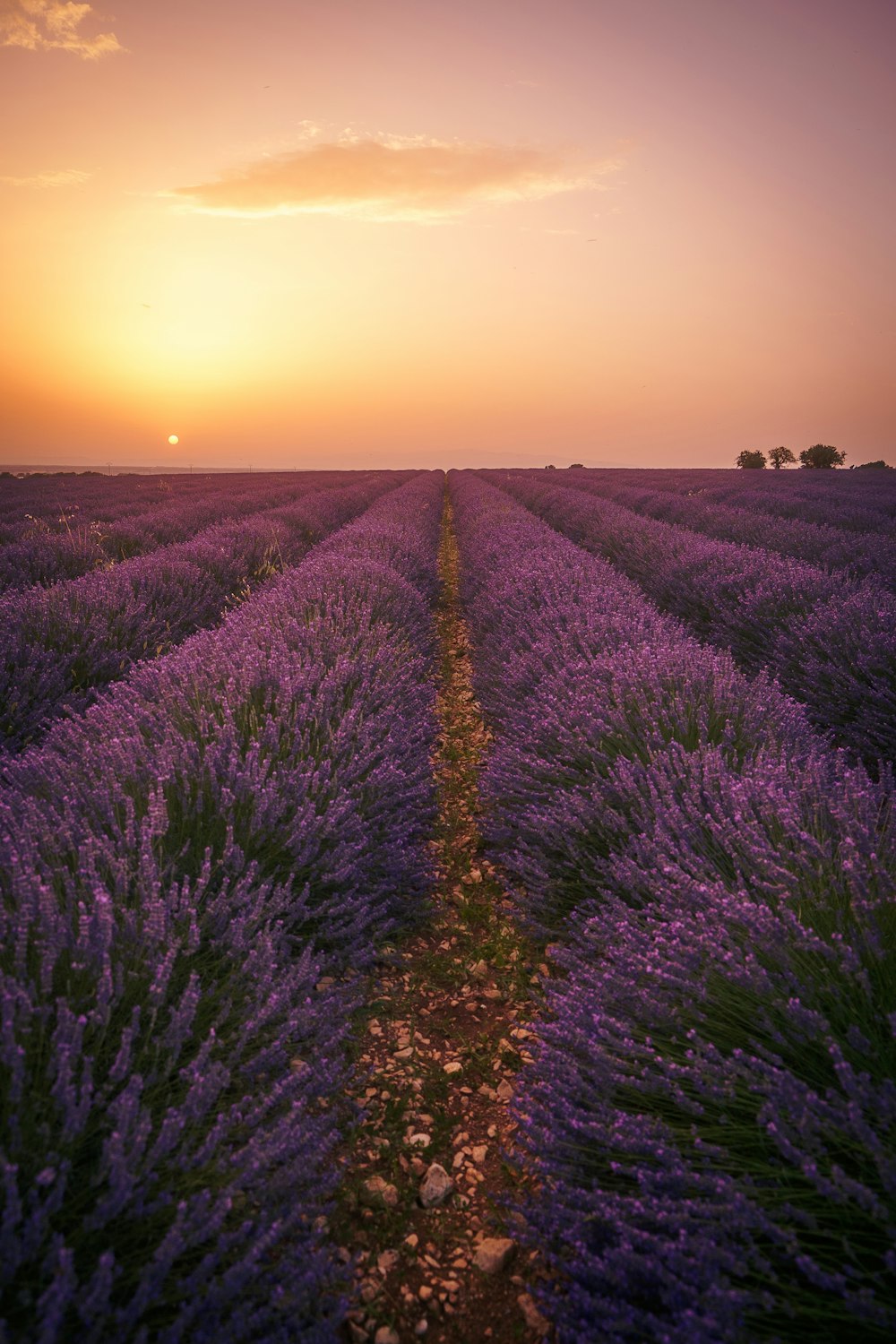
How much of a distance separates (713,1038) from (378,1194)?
871 mm

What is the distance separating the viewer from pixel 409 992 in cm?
213

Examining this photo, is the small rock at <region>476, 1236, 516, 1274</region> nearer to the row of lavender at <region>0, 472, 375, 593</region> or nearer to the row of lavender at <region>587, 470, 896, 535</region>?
the row of lavender at <region>0, 472, 375, 593</region>

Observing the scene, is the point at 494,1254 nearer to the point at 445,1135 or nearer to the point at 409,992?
the point at 445,1135

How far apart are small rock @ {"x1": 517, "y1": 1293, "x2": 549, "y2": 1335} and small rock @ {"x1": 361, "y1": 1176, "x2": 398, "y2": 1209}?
331 mm

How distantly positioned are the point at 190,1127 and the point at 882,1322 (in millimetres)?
1098

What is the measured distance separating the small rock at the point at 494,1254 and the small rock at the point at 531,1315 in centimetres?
7

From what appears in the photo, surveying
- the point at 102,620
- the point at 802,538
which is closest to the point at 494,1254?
the point at 102,620

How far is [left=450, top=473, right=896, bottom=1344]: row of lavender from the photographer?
3.11 feet

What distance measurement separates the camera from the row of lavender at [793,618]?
3.47m

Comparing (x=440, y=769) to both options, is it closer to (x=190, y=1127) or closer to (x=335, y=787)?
(x=335, y=787)

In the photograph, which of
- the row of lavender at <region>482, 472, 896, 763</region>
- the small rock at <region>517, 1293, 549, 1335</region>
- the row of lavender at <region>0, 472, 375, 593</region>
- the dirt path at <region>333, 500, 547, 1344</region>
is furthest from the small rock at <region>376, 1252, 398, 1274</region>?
the row of lavender at <region>0, 472, 375, 593</region>

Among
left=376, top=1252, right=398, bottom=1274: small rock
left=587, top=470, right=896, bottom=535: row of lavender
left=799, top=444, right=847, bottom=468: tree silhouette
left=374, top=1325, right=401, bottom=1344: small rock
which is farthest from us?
left=799, top=444, right=847, bottom=468: tree silhouette

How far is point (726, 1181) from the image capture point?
3.31 feet

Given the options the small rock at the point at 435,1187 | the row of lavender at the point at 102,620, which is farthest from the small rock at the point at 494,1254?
the row of lavender at the point at 102,620
